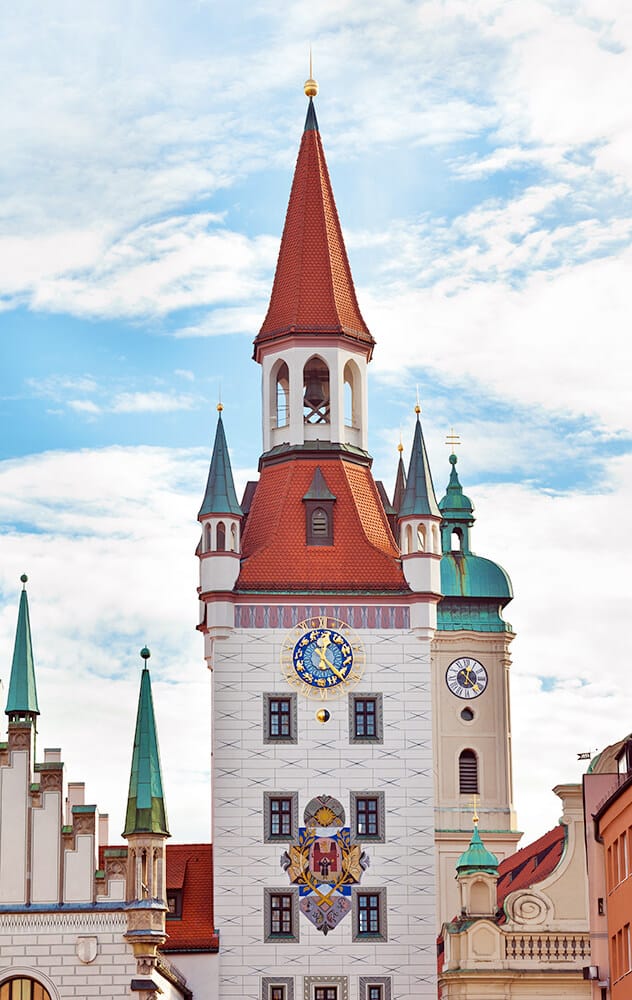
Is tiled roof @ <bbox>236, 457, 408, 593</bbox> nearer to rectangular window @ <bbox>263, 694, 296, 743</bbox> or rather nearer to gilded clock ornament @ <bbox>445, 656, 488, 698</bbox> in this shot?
rectangular window @ <bbox>263, 694, 296, 743</bbox>

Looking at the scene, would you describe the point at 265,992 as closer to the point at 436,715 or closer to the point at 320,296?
the point at 320,296

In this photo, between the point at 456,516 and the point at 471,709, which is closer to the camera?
the point at 471,709

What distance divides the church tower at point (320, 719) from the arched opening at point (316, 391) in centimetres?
52

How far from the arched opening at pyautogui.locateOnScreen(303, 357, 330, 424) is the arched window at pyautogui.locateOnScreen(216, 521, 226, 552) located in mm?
5165

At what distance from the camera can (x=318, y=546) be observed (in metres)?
72.2

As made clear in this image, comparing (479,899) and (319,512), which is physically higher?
(319,512)

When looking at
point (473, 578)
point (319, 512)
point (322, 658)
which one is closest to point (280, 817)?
point (322, 658)

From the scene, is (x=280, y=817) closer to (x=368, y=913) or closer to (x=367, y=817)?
(x=367, y=817)

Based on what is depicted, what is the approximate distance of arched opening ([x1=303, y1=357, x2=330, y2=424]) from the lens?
75062 mm

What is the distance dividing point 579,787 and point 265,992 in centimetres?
995

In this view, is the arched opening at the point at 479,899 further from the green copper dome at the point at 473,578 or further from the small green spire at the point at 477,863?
the green copper dome at the point at 473,578

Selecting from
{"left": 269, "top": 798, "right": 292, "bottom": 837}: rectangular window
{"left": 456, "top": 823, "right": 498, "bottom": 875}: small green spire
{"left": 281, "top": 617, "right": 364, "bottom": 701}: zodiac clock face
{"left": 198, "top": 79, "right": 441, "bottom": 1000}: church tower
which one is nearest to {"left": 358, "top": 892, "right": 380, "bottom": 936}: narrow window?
{"left": 198, "top": 79, "right": 441, "bottom": 1000}: church tower

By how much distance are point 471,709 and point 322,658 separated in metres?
28.8

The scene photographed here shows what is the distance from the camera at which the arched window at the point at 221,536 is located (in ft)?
234
